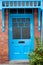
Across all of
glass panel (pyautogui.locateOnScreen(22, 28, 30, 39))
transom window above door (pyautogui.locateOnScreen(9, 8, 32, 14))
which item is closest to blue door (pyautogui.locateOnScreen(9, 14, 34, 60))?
Result: glass panel (pyautogui.locateOnScreen(22, 28, 30, 39))

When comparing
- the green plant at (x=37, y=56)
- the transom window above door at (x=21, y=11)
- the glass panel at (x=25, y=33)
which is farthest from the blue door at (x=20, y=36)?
the green plant at (x=37, y=56)

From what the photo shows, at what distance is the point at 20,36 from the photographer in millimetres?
10906

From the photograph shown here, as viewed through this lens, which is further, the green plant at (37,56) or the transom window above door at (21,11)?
the transom window above door at (21,11)

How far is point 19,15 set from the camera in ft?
35.6

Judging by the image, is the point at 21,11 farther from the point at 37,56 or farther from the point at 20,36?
the point at 37,56

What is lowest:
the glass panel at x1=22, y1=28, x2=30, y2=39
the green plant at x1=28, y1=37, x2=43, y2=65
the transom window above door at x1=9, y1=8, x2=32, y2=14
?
the green plant at x1=28, y1=37, x2=43, y2=65

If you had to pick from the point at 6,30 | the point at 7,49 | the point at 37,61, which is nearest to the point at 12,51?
the point at 7,49

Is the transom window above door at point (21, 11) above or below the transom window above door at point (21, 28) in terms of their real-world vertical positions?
above

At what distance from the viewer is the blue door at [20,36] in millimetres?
10852

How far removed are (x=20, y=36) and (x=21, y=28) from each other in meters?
→ 0.35

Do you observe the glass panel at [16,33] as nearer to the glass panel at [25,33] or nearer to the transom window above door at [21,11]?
the glass panel at [25,33]

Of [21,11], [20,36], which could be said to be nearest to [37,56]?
[20,36]

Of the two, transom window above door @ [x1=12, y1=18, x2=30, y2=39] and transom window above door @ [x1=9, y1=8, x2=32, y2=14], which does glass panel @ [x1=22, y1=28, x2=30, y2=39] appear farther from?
transom window above door @ [x1=9, y1=8, x2=32, y2=14]

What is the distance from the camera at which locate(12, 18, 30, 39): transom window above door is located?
35.7 feet
